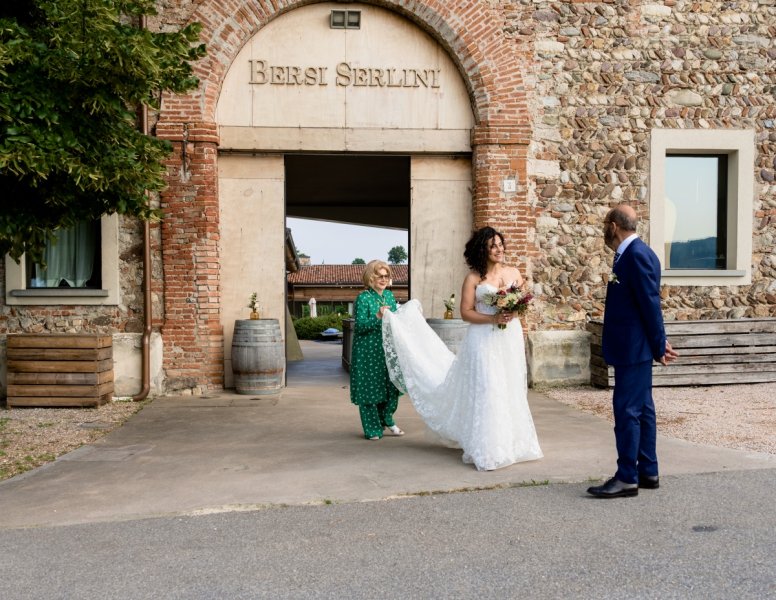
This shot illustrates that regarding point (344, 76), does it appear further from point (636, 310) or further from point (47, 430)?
point (636, 310)

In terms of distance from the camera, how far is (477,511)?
4.58 meters

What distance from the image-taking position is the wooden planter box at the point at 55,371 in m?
8.82

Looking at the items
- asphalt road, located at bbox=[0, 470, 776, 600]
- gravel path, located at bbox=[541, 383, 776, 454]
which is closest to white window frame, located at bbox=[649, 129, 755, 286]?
gravel path, located at bbox=[541, 383, 776, 454]

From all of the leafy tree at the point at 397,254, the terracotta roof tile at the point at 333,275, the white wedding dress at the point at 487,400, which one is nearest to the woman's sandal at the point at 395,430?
the white wedding dress at the point at 487,400

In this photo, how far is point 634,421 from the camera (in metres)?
4.85

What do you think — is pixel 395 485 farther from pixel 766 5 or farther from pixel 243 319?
pixel 766 5

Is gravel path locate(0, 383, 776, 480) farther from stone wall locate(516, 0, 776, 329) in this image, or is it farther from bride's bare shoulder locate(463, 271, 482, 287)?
bride's bare shoulder locate(463, 271, 482, 287)

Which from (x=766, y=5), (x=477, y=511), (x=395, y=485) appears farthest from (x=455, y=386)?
(x=766, y=5)

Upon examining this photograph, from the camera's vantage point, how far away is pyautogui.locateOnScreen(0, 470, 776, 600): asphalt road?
3.40 metres

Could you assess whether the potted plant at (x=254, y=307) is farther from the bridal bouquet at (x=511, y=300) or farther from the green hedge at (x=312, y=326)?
the green hedge at (x=312, y=326)

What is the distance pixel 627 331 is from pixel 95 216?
16.0 ft

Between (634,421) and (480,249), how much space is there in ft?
6.01

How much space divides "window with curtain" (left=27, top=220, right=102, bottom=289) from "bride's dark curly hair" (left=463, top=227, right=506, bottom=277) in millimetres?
6251

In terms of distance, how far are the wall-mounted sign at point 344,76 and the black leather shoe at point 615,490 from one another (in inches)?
275
